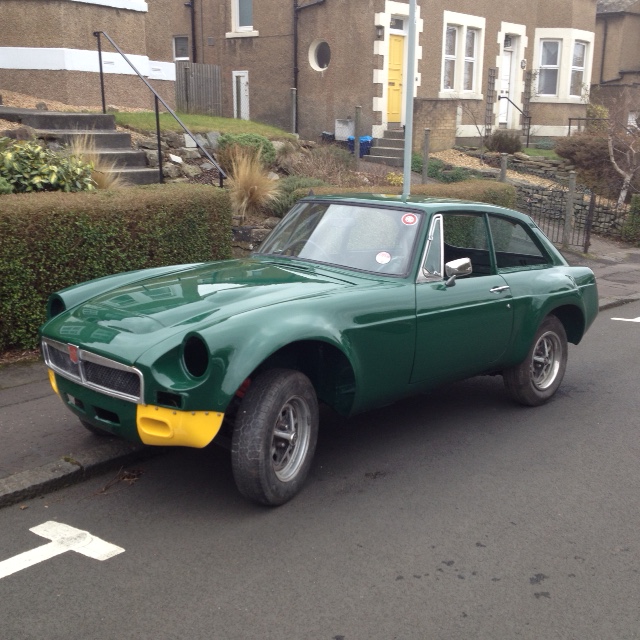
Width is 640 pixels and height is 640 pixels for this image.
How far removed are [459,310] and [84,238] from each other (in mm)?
3618

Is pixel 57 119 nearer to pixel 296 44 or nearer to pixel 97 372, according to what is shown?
pixel 97 372

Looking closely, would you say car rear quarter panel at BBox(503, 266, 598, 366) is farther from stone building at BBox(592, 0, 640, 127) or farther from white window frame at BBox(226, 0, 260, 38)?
stone building at BBox(592, 0, 640, 127)

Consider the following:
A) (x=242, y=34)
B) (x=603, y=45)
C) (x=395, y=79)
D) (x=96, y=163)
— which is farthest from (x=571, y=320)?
(x=603, y=45)

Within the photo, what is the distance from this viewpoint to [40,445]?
17.3 feet

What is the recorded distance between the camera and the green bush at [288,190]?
38.9ft

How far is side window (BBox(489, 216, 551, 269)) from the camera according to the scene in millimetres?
6375

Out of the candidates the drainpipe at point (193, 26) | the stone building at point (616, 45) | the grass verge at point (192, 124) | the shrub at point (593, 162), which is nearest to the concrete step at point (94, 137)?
the grass verge at point (192, 124)

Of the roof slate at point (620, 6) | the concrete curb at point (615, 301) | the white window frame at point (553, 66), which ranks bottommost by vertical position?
the concrete curb at point (615, 301)

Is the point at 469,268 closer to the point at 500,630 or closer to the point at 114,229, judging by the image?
the point at 500,630

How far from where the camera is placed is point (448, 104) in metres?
21.4

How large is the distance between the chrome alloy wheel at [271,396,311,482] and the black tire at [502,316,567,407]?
2.27m

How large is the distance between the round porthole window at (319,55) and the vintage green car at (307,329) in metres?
16.5

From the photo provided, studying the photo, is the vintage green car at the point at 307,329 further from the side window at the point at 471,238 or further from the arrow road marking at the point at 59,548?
the arrow road marking at the point at 59,548

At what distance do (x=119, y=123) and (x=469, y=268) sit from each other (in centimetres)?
941
